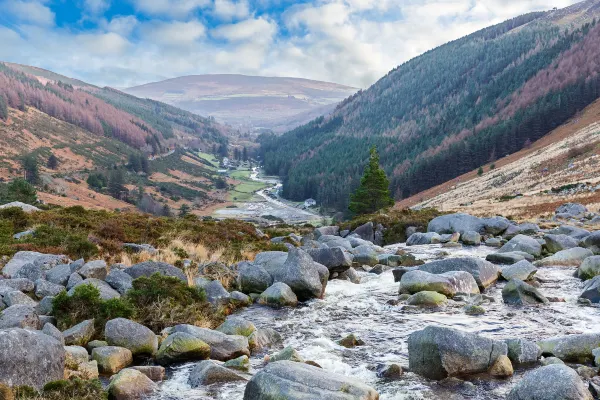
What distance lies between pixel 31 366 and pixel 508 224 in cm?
3395

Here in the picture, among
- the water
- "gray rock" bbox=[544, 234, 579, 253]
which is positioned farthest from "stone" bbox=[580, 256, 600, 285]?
"gray rock" bbox=[544, 234, 579, 253]

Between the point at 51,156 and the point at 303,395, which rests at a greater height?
the point at 51,156

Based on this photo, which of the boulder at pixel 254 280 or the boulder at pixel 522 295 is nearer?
the boulder at pixel 522 295

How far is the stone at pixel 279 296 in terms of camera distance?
18.1 metres

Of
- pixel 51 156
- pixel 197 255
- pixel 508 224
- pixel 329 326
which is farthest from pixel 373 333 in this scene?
pixel 51 156

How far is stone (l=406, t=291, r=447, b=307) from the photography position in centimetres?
1730

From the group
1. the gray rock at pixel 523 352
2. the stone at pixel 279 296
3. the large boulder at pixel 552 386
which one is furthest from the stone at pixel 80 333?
the gray rock at pixel 523 352

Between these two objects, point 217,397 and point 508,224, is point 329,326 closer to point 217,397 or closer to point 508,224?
point 217,397

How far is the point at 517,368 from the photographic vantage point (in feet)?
37.7

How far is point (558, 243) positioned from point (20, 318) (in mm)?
26364

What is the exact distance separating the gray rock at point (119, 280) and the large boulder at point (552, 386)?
1230 cm

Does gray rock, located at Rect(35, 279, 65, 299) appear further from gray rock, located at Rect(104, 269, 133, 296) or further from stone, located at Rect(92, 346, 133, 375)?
stone, located at Rect(92, 346, 133, 375)

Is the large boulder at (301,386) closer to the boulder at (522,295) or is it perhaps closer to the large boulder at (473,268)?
the boulder at (522,295)

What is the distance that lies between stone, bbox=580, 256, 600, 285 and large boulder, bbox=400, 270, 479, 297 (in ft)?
17.2
